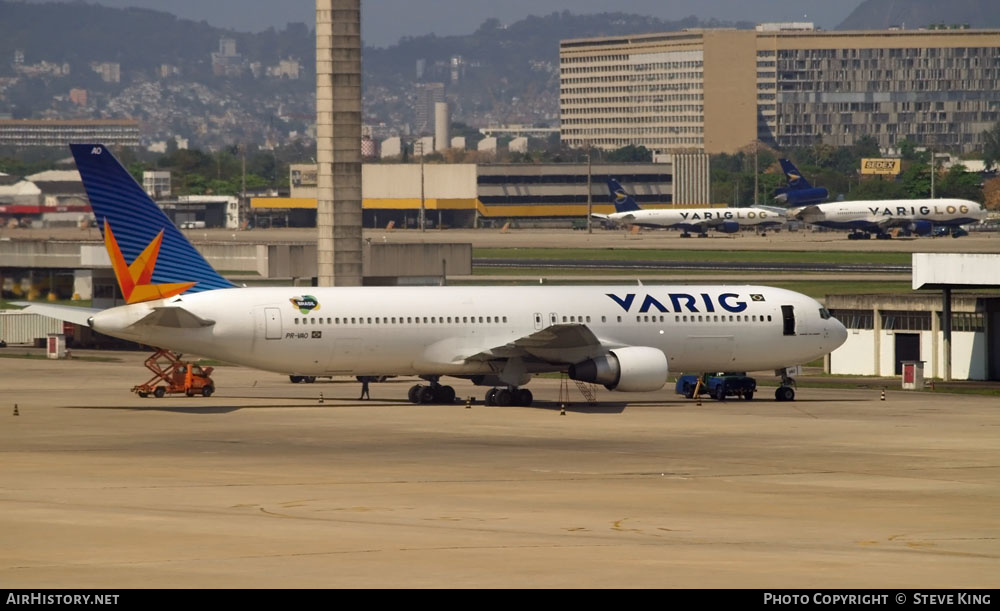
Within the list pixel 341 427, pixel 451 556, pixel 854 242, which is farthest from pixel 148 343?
pixel 854 242

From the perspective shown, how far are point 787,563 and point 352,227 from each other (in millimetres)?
54632

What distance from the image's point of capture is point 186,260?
170ft

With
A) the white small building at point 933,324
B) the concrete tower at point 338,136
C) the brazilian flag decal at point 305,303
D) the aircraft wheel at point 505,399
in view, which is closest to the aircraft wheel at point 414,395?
the aircraft wheel at point 505,399

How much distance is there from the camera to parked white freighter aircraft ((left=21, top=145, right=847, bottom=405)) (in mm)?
50750

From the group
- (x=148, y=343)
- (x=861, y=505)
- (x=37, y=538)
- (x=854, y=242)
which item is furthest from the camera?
(x=854, y=242)

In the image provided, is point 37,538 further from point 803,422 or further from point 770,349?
point 770,349

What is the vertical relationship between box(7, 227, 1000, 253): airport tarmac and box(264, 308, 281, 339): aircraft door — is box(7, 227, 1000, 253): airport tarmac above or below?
above

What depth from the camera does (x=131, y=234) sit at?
168 feet

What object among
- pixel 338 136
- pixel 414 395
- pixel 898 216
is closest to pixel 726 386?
pixel 414 395

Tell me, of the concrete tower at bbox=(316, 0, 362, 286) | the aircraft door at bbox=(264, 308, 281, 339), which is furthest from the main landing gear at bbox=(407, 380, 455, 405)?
the concrete tower at bbox=(316, 0, 362, 286)

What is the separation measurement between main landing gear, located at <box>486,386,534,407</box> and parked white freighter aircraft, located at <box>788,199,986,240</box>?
410ft

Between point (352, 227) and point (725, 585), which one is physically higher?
point (352, 227)

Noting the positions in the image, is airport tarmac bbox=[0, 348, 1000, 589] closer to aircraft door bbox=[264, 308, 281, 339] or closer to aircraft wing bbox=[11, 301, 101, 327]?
aircraft door bbox=[264, 308, 281, 339]

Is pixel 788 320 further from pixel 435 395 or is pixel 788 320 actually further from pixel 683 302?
pixel 435 395
